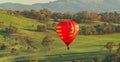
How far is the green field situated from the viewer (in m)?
101

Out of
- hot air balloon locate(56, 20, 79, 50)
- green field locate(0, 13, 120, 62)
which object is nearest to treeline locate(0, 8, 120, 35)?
green field locate(0, 13, 120, 62)

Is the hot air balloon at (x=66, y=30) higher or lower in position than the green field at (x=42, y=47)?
higher

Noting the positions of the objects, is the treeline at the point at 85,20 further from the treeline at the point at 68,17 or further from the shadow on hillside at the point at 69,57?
the shadow on hillside at the point at 69,57

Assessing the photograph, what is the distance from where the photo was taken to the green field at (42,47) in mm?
100544

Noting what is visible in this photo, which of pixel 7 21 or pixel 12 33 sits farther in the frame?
pixel 7 21

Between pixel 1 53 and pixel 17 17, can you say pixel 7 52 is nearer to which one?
pixel 1 53

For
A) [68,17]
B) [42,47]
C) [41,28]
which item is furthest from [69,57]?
[68,17]

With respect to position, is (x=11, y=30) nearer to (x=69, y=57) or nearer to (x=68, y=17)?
(x=69, y=57)

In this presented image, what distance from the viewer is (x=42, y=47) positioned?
387 feet

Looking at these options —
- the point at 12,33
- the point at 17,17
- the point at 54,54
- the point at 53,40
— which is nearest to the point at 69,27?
the point at 54,54

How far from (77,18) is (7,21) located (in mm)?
33420

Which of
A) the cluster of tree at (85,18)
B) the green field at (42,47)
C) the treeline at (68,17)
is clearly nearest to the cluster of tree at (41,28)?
the green field at (42,47)

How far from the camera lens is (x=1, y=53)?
110062 mm

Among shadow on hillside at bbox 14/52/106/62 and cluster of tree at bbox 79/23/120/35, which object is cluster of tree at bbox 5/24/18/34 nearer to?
cluster of tree at bbox 79/23/120/35
